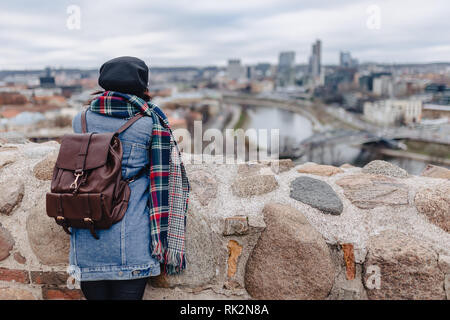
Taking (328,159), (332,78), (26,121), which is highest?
(332,78)

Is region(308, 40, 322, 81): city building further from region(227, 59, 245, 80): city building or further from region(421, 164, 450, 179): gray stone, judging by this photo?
region(421, 164, 450, 179): gray stone

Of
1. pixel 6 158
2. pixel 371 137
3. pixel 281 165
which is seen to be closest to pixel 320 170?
pixel 281 165

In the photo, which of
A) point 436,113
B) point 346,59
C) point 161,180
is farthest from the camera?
point 346,59

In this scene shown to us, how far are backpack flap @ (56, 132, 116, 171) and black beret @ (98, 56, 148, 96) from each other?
0.13 metres

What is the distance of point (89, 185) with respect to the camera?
86cm

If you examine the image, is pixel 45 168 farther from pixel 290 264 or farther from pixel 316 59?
pixel 316 59

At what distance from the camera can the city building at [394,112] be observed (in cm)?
1875

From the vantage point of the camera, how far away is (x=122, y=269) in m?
0.91

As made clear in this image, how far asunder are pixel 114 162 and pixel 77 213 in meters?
0.14

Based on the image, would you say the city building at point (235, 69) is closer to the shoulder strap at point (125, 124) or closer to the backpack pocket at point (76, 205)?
Result: the shoulder strap at point (125, 124)

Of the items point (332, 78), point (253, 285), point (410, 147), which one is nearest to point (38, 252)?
point (253, 285)

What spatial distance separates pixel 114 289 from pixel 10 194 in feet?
1.94

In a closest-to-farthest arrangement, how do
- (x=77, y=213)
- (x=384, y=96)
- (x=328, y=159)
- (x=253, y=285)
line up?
(x=77, y=213), (x=253, y=285), (x=328, y=159), (x=384, y=96)
